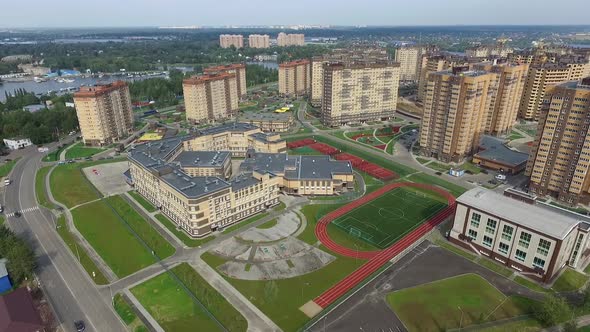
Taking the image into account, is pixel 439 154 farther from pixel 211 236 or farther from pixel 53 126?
pixel 53 126

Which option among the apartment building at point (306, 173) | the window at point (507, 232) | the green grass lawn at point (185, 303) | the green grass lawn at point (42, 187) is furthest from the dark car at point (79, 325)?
the window at point (507, 232)

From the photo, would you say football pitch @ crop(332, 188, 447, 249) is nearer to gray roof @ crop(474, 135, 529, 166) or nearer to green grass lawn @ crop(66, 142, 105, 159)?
gray roof @ crop(474, 135, 529, 166)

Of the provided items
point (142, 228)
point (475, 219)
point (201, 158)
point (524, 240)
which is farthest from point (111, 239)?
point (524, 240)

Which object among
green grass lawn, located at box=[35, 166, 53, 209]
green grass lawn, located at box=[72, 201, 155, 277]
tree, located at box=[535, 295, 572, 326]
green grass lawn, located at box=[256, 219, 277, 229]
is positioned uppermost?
tree, located at box=[535, 295, 572, 326]

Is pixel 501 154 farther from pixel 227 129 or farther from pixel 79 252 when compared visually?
pixel 79 252

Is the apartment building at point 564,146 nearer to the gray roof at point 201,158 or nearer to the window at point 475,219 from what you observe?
the window at point 475,219

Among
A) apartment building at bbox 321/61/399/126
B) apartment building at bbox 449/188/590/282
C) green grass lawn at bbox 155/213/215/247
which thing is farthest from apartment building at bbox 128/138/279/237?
apartment building at bbox 321/61/399/126
